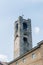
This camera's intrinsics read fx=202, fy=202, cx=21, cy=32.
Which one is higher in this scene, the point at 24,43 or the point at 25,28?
the point at 25,28

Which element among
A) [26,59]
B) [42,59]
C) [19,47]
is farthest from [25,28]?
[42,59]

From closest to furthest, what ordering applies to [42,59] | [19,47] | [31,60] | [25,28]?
[42,59] → [31,60] → [19,47] → [25,28]

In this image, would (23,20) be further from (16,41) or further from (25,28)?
(16,41)

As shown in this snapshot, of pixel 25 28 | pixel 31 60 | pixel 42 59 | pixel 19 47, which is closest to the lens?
pixel 42 59

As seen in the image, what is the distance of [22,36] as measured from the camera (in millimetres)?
93875

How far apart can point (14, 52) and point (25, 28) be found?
12.8 metres

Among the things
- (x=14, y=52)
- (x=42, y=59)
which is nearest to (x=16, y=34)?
(x=14, y=52)

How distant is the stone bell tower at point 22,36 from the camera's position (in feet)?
302

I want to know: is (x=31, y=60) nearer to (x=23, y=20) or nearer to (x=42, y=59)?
(x=42, y=59)

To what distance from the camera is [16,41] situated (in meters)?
94.6

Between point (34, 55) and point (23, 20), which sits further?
point (23, 20)

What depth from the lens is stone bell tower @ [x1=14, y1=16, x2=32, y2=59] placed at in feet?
302

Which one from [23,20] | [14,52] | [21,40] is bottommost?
[14,52]

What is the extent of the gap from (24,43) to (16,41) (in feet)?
12.7
